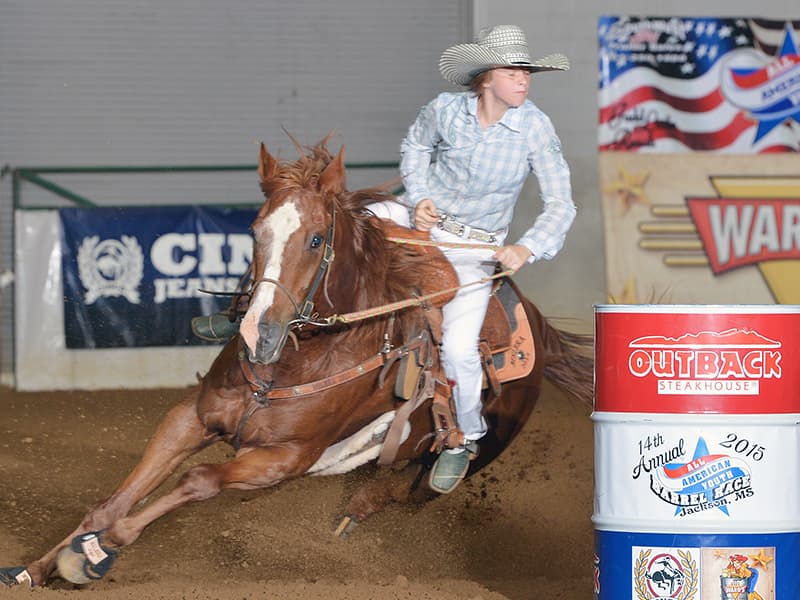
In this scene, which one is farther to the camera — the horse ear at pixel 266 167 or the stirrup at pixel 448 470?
the stirrup at pixel 448 470

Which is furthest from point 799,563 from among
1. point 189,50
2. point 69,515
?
point 189,50

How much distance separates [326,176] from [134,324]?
5.85m

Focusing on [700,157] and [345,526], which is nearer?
[345,526]

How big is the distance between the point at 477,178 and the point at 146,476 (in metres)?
1.81

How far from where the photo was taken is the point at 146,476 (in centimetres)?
445

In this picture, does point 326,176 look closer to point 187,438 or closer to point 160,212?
point 187,438

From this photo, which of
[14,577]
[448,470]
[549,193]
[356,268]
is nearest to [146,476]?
[14,577]

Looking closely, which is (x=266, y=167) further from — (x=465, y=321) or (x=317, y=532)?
(x=317, y=532)

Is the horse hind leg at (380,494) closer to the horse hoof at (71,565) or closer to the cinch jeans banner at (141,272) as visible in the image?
the horse hoof at (71,565)

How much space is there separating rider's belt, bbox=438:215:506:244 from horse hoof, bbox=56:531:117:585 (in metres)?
1.91

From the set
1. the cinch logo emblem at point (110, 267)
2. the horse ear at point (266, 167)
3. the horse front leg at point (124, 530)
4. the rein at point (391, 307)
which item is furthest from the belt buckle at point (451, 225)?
the cinch logo emblem at point (110, 267)

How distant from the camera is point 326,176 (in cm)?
448

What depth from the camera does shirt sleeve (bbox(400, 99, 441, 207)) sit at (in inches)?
199

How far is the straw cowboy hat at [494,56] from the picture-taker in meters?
4.79
